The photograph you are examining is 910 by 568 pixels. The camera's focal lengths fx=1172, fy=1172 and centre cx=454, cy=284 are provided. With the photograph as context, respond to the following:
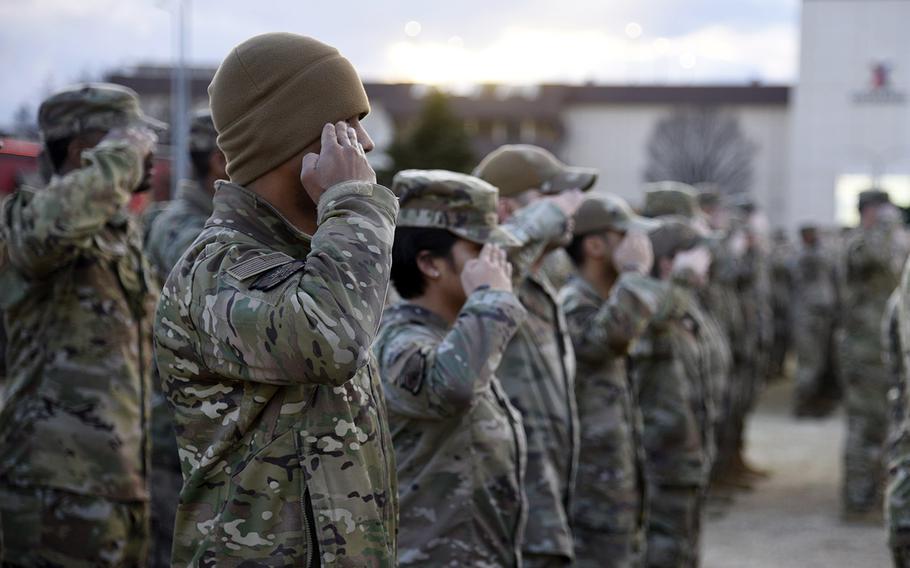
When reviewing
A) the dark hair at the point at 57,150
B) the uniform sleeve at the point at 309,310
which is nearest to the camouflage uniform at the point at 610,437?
the dark hair at the point at 57,150

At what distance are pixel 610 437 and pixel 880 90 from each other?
30.3m

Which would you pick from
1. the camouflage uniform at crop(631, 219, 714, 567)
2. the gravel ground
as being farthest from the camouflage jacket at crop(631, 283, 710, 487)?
the gravel ground

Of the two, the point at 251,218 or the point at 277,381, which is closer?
the point at 277,381

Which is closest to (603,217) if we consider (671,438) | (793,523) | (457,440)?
(671,438)

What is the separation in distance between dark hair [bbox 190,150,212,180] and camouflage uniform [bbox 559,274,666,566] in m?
1.81

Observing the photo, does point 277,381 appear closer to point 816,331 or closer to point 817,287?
point 816,331

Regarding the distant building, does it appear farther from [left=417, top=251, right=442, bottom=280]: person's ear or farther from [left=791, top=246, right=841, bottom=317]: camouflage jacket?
[left=417, top=251, right=442, bottom=280]: person's ear

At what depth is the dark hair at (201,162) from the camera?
5.18 m

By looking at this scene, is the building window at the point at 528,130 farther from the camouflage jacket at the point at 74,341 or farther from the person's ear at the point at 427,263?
the person's ear at the point at 427,263

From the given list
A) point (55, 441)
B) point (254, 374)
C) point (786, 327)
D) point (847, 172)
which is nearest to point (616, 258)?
point (55, 441)

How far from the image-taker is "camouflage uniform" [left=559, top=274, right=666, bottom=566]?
5.11m

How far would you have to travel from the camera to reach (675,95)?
44.0m

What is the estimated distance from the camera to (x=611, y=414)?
206 inches

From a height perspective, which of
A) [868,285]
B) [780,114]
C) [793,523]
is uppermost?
[780,114]
